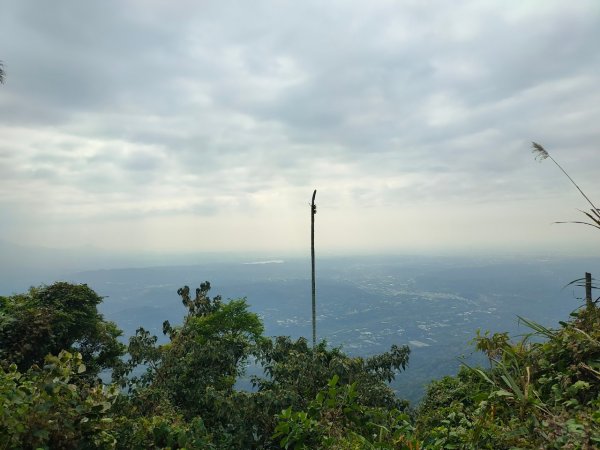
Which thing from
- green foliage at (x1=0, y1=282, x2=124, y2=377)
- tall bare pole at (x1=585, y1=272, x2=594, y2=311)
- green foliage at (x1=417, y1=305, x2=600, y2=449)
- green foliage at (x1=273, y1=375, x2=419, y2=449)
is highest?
tall bare pole at (x1=585, y1=272, x2=594, y2=311)

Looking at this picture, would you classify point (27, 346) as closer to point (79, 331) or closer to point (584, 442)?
point (79, 331)

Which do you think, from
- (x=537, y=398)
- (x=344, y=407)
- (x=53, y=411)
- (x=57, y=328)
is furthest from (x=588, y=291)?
(x=57, y=328)

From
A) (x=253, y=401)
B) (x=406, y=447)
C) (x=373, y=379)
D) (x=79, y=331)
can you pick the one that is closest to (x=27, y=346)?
(x=79, y=331)

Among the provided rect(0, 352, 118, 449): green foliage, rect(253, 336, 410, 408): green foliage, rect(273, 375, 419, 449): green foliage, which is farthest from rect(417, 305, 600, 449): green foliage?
rect(253, 336, 410, 408): green foliage

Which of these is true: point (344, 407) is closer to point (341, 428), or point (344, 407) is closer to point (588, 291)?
point (341, 428)

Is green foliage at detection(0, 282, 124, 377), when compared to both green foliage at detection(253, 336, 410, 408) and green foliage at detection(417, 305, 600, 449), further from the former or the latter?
green foliage at detection(417, 305, 600, 449)

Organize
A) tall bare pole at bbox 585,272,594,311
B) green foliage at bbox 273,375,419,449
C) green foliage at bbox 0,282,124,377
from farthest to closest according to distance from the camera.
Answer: green foliage at bbox 0,282,124,377 → tall bare pole at bbox 585,272,594,311 → green foliage at bbox 273,375,419,449

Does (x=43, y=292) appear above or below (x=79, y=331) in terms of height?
above

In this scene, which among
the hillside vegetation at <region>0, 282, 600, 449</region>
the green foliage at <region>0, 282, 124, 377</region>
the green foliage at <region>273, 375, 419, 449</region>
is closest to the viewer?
the hillside vegetation at <region>0, 282, 600, 449</region>

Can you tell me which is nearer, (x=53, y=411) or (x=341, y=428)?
(x=53, y=411)
